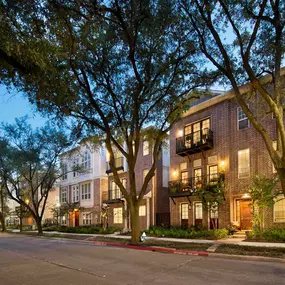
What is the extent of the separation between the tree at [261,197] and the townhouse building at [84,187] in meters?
18.2

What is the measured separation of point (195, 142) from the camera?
24281 mm

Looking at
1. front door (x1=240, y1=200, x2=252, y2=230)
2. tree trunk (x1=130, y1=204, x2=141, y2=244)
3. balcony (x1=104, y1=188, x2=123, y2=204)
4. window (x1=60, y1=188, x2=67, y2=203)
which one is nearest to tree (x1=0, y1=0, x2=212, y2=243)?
Result: tree trunk (x1=130, y1=204, x2=141, y2=244)

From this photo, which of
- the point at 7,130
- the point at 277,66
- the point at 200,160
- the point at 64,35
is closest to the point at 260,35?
the point at 277,66

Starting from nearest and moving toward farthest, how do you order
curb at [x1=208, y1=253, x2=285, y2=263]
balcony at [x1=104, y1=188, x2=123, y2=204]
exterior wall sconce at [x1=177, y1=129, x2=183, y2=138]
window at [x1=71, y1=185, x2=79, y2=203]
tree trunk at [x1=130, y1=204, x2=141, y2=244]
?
curb at [x1=208, y1=253, x2=285, y2=263] < tree trunk at [x1=130, y1=204, x2=141, y2=244] < exterior wall sconce at [x1=177, y1=129, x2=183, y2=138] < balcony at [x1=104, y1=188, x2=123, y2=204] < window at [x1=71, y1=185, x2=79, y2=203]

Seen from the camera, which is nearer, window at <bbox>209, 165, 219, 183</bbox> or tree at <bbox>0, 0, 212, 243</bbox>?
tree at <bbox>0, 0, 212, 243</bbox>

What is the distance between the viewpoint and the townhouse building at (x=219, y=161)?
20406 millimetres

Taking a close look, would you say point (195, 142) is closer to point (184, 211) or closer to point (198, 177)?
point (198, 177)

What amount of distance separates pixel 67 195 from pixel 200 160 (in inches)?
904

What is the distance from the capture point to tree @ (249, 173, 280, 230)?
16.8 meters

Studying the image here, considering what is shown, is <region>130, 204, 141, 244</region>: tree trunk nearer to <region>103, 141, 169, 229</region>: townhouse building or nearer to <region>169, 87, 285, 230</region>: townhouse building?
<region>169, 87, 285, 230</region>: townhouse building

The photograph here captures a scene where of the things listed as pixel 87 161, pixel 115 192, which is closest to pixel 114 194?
pixel 115 192

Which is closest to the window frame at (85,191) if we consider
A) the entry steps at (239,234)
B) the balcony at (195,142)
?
the balcony at (195,142)

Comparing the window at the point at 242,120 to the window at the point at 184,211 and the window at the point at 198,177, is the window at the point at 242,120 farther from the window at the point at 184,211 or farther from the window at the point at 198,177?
the window at the point at 184,211

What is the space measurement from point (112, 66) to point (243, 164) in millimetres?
10513
